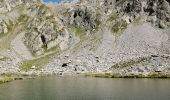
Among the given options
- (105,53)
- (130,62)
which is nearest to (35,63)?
(105,53)

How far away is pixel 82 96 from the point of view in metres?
66.1

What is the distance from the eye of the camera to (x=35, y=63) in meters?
175

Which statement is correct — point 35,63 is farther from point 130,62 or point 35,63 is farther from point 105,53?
point 130,62

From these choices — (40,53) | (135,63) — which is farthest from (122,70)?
(40,53)

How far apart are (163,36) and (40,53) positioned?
6875 cm

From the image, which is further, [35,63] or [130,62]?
[35,63]

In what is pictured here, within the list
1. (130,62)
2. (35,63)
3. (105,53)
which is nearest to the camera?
(130,62)

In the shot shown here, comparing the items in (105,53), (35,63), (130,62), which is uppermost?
(105,53)

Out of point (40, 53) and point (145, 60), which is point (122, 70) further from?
point (40, 53)

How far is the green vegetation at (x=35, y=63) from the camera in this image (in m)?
168

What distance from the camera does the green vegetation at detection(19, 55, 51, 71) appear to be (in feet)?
553

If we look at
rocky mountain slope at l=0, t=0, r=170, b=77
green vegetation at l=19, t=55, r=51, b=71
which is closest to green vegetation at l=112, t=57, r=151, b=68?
rocky mountain slope at l=0, t=0, r=170, b=77

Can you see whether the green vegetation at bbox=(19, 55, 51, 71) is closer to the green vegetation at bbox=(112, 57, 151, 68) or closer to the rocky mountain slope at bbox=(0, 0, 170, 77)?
the rocky mountain slope at bbox=(0, 0, 170, 77)

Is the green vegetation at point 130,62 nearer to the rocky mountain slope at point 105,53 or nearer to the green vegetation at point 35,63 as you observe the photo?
the rocky mountain slope at point 105,53
